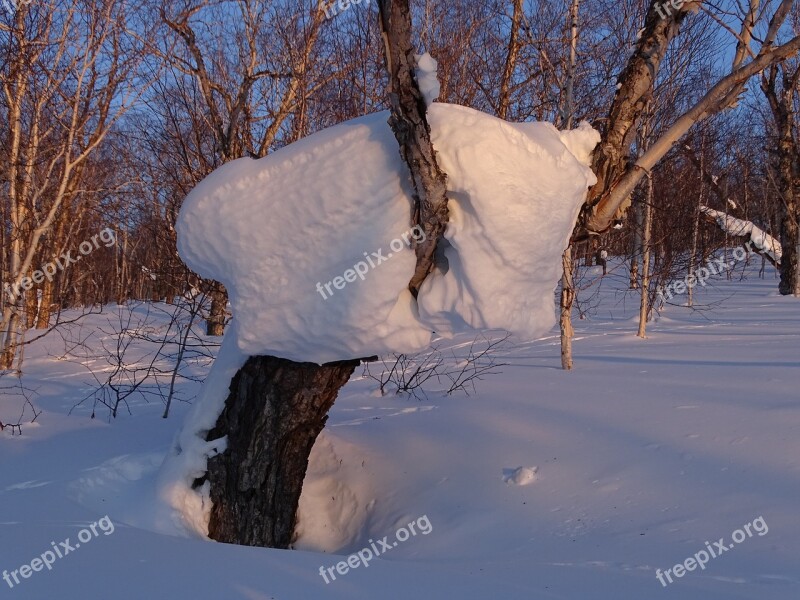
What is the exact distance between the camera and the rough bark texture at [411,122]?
2.84 meters

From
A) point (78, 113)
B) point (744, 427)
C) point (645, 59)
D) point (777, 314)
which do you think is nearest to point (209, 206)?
point (645, 59)

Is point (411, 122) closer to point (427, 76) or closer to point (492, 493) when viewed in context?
point (427, 76)

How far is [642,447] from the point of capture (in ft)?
12.7

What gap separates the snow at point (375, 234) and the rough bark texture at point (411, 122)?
98 millimetres

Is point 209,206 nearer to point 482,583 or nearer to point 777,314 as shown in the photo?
point 482,583

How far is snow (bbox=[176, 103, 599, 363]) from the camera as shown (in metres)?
3.16

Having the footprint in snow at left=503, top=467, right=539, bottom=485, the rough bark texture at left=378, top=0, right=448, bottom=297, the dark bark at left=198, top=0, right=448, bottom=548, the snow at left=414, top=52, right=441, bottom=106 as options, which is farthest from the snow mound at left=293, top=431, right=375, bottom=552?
the snow at left=414, top=52, right=441, bottom=106

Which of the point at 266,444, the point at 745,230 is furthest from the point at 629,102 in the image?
the point at 745,230

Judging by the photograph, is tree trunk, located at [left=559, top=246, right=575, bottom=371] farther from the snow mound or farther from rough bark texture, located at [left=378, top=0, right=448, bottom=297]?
rough bark texture, located at [left=378, top=0, right=448, bottom=297]

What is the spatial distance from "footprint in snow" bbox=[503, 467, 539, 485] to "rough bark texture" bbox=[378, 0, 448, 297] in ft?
4.98

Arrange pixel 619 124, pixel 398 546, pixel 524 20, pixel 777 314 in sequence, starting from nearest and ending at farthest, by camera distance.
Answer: pixel 398 546
pixel 619 124
pixel 524 20
pixel 777 314

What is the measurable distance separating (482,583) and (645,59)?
3.18 metres

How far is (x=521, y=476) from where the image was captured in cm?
375

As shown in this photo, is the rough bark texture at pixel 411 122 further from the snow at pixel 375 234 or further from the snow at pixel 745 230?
the snow at pixel 745 230
